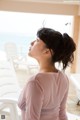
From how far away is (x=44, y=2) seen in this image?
456cm

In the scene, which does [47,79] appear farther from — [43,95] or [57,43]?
[57,43]

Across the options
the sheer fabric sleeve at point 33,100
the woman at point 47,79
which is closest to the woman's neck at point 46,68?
the woman at point 47,79

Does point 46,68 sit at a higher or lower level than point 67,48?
lower

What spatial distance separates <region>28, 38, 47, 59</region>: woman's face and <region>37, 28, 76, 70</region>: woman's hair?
0.02 m

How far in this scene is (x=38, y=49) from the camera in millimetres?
1118

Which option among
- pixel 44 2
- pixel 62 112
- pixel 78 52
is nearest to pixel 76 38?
pixel 78 52

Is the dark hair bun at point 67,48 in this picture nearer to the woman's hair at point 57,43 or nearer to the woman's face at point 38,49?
the woman's hair at point 57,43

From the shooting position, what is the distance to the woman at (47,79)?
106 centimetres

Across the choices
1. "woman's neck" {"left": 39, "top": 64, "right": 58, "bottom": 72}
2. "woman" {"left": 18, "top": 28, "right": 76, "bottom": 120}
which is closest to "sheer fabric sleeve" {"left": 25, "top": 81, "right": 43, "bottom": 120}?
"woman" {"left": 18, "top": 28, "right": 76, "bottom": 120}

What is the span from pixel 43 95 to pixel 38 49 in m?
0.22

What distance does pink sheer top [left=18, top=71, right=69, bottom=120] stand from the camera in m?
1.05

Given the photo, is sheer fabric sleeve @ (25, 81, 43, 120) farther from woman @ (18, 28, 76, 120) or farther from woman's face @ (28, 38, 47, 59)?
woman's face @ (28, 38, 47, 59)

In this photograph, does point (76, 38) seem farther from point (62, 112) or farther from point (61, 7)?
point (62, 112)

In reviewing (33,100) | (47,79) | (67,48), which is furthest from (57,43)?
(33,100)
